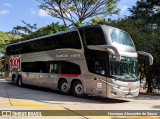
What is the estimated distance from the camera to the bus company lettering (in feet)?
82.8

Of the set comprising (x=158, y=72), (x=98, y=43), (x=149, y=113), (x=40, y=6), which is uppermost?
(x=40, y=6)

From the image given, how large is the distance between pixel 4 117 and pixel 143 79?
15.8 meters

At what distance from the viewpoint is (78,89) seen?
17391 millimetres

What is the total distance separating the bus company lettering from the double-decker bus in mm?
3970

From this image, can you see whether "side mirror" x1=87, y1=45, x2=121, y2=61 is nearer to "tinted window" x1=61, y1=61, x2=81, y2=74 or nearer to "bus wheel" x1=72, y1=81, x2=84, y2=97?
"tinted window" x1=61, y1=61, x2=81, y2=74

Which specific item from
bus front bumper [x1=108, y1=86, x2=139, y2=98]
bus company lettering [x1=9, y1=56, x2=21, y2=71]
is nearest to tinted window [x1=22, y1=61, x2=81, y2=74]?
bus company lettering [x1=9, y1=56, x2=21, y2=71]

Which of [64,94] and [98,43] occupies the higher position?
[98,43]

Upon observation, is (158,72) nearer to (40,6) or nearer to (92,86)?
(92,86)

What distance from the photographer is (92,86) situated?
53.0 ft

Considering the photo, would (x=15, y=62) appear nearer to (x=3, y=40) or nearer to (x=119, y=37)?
(x=119, y=37)

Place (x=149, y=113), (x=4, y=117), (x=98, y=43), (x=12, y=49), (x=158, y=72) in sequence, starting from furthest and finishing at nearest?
(x=12, y=49)
(x=158, y=72)
(x=98, y=43)
(x=149, y=113)
(x=4, y=117)

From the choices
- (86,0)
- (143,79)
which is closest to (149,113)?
(143,79)

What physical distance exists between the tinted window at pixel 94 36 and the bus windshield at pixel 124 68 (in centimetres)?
114

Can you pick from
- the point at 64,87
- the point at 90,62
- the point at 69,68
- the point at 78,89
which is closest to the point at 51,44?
the point at 69,68
